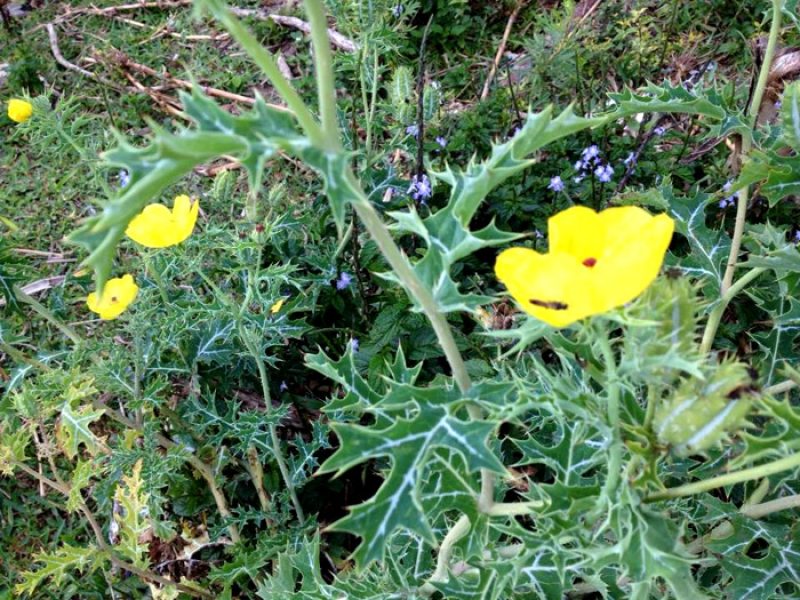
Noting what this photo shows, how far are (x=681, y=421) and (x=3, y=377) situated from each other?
6.08 ft

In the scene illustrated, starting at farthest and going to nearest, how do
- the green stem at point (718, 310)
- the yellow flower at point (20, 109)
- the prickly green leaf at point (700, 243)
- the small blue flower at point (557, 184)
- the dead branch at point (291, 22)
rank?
1. the dead branch at point (291, 22)
2. the small blue flower at point (557, 184)
3. the yellow flower at point (20, 109)
4. the prickly green leaf at point (700, 243)
5. the green stem at point (718, 310)

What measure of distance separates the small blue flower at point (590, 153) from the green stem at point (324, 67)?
1527mm

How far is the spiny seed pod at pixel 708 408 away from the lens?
2.62 ft

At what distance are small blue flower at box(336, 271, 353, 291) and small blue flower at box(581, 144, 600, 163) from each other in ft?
2.61

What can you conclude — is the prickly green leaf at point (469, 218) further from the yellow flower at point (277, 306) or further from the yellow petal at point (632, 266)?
the yellow flower at point (277, 306)

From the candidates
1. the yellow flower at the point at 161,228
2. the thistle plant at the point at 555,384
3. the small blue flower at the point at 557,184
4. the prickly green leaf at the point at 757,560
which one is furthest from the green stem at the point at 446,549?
the small blue flower at the point at 557,184

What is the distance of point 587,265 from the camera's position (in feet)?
2.96

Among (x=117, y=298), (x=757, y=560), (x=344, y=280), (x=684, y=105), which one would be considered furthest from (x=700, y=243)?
(x=117, y=298)

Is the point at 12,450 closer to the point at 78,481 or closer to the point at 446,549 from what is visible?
the point at 78,481

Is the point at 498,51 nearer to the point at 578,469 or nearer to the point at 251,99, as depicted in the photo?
the point at 251,99

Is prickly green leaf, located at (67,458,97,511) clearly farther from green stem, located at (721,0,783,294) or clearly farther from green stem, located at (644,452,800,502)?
green stem, located at (721,0,783,294)

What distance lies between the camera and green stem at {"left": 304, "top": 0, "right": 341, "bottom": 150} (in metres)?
0.78

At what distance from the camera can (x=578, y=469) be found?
4.00 ft

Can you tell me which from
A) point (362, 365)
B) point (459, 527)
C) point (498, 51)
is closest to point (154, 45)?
point (498, 51)
